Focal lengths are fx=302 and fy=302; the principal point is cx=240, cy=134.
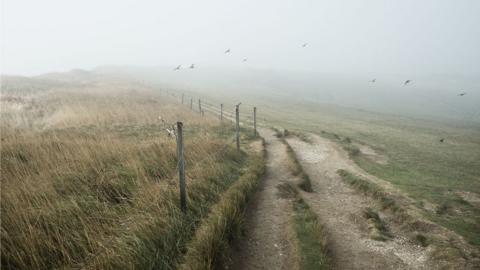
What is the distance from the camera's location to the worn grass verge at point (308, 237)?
6.25 metres

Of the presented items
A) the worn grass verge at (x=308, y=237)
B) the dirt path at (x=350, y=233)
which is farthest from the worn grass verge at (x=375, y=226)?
the worn grass verge at (x=308, y=237)

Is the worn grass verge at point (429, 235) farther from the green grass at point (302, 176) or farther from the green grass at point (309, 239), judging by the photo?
the green grass at point (302, 176)

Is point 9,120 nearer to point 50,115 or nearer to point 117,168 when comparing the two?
point 50,115

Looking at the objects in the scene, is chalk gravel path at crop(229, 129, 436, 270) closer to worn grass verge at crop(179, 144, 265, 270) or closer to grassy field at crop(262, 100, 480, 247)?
worn grass verge at crop(179, 144, 265, 270)

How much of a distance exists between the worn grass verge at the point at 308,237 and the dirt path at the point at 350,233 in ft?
1.00

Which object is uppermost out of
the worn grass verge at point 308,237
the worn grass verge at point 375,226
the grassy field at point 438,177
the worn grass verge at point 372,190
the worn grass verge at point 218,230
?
the worn grass verge at point 218,230

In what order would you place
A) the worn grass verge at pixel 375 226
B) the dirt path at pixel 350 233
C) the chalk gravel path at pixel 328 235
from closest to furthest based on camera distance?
the chalk gravel path at pixel 328 235 < the dirt path at pixel 350 233 < the worn grass verge at pixel 375 226

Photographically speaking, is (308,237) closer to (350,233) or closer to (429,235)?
(350,233)

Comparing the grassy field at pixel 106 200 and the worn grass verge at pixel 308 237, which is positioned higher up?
the grassy field at pixel 106 200

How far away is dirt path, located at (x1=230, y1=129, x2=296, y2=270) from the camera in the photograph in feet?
20.4

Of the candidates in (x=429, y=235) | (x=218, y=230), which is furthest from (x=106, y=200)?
(x=429, y=235)

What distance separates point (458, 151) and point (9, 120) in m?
34.7

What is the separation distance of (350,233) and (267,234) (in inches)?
93.8

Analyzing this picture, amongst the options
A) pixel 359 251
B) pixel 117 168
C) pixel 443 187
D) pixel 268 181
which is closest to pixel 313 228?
pixel 359 251
